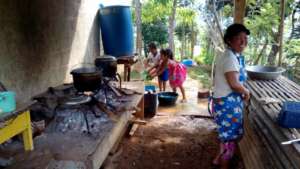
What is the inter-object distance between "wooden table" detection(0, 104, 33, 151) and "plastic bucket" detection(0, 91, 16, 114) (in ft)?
0.11

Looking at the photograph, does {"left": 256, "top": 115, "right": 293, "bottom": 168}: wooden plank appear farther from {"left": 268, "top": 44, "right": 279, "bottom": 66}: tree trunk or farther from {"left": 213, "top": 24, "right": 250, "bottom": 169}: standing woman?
{"left": 268, "top": 44, "right": 279, "bottom": 66}: tree trunk

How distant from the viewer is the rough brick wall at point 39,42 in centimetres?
260

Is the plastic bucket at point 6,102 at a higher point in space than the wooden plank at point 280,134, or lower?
higher

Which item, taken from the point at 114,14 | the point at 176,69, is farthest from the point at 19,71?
the point at 176,69

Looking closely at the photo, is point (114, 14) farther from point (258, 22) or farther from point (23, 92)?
point (258, 22)

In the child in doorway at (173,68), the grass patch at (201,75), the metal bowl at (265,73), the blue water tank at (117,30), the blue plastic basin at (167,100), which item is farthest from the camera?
the grass patch at (201,75)

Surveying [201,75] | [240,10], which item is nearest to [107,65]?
[240,10]

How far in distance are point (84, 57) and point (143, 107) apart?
127 cm

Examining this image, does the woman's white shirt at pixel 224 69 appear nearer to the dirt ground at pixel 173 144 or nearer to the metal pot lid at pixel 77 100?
the dirt ground at pixel 173 144

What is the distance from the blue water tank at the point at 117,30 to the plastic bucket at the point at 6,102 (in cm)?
344

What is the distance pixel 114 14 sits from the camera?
4891 mm

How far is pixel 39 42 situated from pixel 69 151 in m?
1.57

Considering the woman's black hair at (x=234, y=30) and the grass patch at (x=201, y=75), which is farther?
the grass patch at (x=201, y=75)

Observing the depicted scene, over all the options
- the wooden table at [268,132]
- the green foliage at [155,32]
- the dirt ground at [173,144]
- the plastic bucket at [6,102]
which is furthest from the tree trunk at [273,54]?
the plastic bucket at [6,102]
